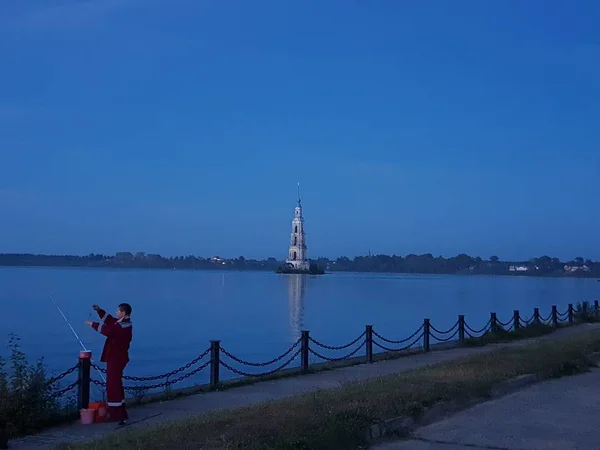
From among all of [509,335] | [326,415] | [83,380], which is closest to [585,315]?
[509,335]

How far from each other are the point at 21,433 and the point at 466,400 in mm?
6977

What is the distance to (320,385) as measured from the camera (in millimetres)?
15445

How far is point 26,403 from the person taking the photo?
10648mm

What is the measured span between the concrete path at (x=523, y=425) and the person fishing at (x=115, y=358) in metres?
3.74

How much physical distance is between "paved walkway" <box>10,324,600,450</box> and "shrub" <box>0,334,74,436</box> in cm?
27

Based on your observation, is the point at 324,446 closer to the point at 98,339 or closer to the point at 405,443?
the point at 405,443

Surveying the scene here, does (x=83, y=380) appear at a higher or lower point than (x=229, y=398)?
higher

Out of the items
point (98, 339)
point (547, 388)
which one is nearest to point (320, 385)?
point (547, 388)

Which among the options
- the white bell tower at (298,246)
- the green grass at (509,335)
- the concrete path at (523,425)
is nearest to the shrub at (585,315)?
the green grass at (509,335)

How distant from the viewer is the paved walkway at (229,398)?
10227 millimetres

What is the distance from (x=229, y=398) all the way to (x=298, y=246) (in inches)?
6867

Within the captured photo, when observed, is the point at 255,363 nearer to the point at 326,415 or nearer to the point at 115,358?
the point at 115,358

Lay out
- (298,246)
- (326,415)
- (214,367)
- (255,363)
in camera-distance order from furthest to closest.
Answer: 1. (298,246)
2. (255,363)
3. (214,367)
4. (326,415)

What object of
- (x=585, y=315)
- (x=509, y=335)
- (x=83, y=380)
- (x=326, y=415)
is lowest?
(x=326, y=415)
